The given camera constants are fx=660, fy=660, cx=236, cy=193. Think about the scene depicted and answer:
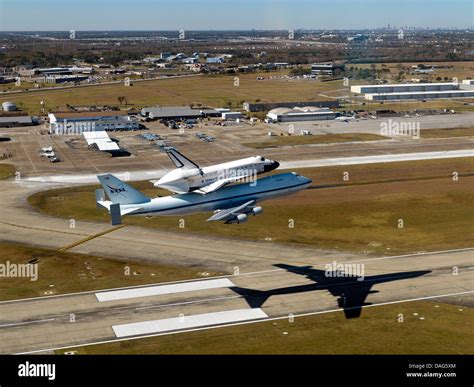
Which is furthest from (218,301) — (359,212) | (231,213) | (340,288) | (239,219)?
(359,212)

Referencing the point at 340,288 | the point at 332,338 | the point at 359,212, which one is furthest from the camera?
the point at 359,212

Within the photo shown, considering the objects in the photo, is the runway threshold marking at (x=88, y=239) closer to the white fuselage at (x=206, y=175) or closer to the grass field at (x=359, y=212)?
the grass field at (x=359, y=212)

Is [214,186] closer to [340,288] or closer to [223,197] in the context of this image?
[223,197]

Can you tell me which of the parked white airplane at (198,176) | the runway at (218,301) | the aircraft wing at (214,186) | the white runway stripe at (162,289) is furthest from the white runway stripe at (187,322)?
the parked white airplane at (198,176)

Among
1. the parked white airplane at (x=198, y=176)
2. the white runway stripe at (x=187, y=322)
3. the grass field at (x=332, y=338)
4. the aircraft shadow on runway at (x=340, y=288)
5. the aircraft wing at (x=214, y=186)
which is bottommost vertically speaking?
the grass field at (x=332, y=338)

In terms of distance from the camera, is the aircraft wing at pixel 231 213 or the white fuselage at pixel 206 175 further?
the white fuselage at pixel 206 175

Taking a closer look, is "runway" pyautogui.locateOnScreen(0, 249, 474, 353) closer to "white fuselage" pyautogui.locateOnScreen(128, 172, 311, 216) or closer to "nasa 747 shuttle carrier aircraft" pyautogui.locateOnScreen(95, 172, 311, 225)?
"nasa 747 shuttle carrier aircraft" pyautogui.locateOnScreen(95, 172, 311, 225)

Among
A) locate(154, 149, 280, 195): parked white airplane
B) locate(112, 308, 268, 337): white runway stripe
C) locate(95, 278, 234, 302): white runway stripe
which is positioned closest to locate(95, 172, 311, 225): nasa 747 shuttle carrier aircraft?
locate(154, 149, 280, 195): parked white airplane
